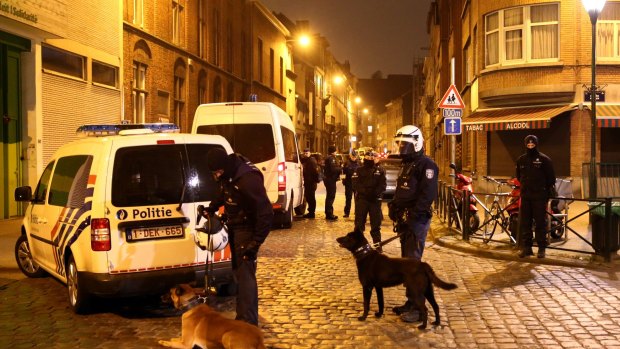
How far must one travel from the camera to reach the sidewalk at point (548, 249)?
9.41 m

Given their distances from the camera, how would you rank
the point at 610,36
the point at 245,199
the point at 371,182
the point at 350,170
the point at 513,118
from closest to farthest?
the point at 245,199
the point at 371,182
the point at 350,170
the point at 610,36
the point at 513,118

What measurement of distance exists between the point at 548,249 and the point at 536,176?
167cm

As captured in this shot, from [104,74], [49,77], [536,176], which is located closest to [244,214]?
[536,176]

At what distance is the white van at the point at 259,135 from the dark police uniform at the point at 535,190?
16.9 feet

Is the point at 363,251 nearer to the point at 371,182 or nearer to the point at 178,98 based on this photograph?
the point at 371,182

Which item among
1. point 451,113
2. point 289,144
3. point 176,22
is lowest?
point 289,144

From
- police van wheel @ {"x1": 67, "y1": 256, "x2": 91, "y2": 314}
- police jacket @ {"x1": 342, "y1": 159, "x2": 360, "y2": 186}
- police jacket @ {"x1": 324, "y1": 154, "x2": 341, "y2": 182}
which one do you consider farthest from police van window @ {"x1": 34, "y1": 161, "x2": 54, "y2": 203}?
police jacket @ {"x1": 342, "y1": 159, "x2": 360, "y2": 186}

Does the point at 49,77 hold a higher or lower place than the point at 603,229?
higher

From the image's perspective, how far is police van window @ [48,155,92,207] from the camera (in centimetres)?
671

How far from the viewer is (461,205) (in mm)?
12383

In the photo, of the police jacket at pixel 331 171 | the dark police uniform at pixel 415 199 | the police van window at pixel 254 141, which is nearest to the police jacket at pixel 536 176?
the dark police uniform at pixel 415 199

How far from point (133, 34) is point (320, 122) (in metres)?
41.1

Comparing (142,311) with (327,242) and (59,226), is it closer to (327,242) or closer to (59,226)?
(59,226)

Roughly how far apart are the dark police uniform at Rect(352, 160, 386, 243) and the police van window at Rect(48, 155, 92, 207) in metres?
5.47
